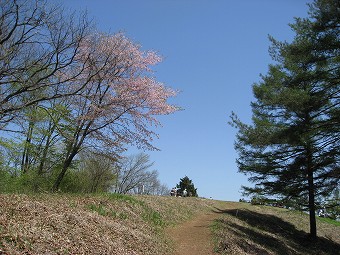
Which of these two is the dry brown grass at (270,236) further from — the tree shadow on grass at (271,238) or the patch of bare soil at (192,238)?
the patch of bare soil at (192,238)

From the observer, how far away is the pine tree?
44.1 feet

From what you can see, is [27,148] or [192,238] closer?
[192,238]

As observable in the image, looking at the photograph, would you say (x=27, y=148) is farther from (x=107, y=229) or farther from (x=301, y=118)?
(x=301, y=118)

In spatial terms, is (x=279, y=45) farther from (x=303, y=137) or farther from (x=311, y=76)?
(x=303, y=137)

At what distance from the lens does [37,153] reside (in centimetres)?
2072

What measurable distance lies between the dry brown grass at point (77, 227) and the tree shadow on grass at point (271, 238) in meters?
4.67

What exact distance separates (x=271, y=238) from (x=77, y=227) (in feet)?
45.5

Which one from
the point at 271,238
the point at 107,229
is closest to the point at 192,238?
the point at 107,229

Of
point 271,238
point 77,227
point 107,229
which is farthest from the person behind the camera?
point 271,238

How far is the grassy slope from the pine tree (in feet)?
12.1

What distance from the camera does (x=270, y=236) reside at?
19.7 meters

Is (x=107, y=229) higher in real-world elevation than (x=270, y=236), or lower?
lower

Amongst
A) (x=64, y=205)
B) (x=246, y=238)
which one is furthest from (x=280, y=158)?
(x=64, y=205)

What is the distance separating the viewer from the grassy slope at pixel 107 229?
754 cm
